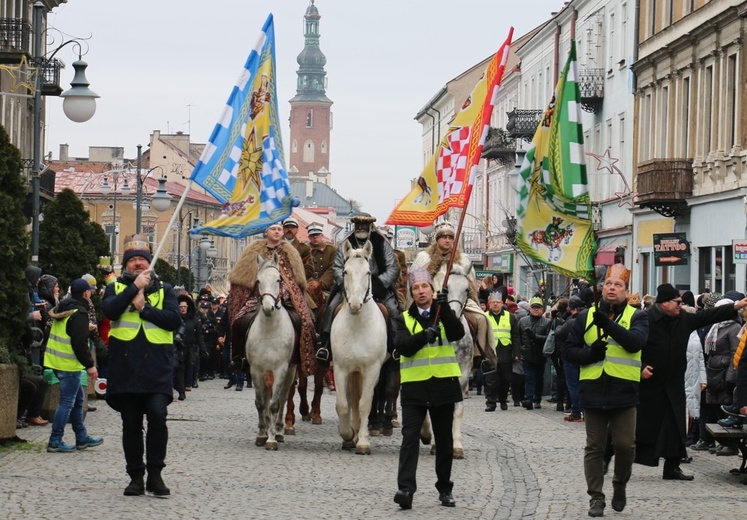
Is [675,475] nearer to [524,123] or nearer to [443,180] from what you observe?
[443,180]

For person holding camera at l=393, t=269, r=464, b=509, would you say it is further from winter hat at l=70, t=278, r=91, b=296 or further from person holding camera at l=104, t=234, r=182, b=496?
winter hat at l=70, t=278, r=91, b=296

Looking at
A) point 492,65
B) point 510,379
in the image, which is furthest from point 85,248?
point 492,65

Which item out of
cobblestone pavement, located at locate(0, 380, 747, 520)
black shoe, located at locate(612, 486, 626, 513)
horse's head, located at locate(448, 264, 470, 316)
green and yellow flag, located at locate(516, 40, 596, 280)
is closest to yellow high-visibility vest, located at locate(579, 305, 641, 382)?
black shoe, located at locate(612, 486, 626, 513)

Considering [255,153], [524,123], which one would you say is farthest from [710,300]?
[524,123]

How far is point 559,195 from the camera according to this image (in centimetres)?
1672

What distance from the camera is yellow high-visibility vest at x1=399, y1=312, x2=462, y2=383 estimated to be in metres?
12.2

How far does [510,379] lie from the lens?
1033 inches

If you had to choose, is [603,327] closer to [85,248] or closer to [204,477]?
[204,477]

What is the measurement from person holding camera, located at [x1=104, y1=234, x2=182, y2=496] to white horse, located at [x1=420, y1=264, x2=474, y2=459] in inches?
173

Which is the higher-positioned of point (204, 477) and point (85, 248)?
point (85, 248)

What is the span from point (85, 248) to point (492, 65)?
13.0 meters

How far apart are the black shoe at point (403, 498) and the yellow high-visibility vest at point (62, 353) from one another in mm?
4707

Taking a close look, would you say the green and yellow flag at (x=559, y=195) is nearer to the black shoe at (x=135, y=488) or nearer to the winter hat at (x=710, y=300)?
the winter hat at (x=710, y=300)

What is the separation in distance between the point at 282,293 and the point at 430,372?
5478 mm
